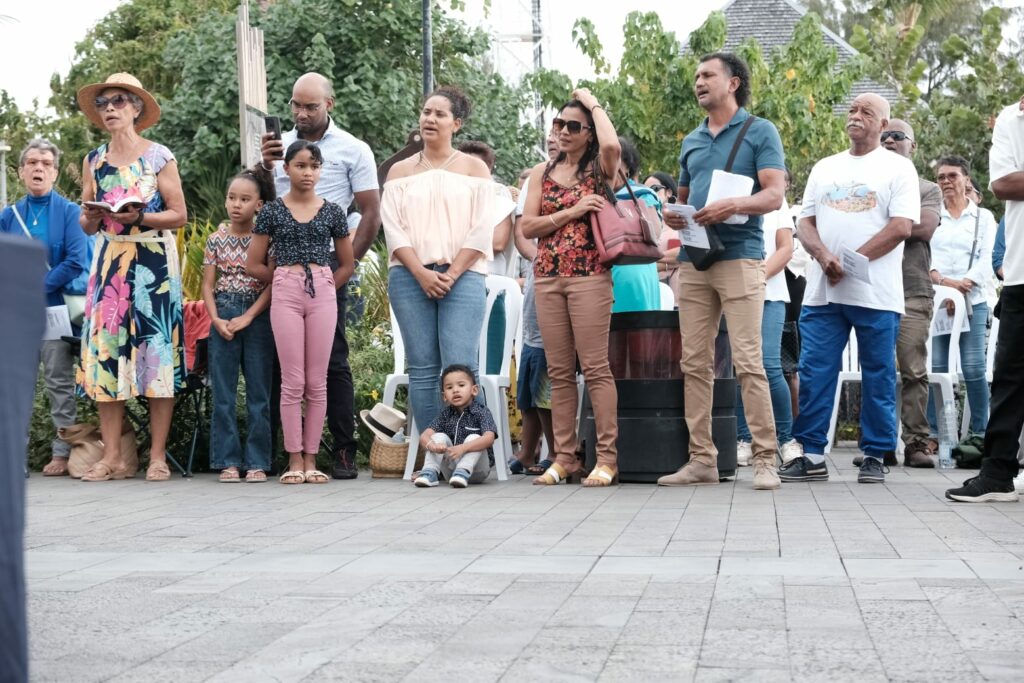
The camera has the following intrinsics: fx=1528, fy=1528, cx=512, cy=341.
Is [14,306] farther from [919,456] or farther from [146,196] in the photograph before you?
[919,456]

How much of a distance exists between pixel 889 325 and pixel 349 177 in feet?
11.3

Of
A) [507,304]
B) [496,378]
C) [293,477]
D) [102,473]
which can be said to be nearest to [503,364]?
[496,378]

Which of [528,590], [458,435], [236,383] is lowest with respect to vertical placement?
[528,590]

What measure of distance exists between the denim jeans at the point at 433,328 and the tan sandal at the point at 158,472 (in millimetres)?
1567

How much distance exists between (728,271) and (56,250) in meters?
4.38

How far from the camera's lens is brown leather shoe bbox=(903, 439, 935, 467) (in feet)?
34.1

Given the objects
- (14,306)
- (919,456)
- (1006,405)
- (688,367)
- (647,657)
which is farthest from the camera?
(919,456)

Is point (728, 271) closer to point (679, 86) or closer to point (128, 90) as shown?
point (128, 90)

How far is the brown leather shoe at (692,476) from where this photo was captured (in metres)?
8.70

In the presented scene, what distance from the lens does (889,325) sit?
8.85m

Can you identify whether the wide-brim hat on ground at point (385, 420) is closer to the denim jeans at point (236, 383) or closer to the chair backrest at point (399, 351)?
the chair backrest at point (399, 351)

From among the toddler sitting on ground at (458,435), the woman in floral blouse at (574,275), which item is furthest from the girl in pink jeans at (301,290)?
the woman in floral blouse at (574,275)

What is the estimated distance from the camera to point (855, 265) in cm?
875

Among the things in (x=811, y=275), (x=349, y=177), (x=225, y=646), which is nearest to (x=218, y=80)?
(x=349, y=177)
